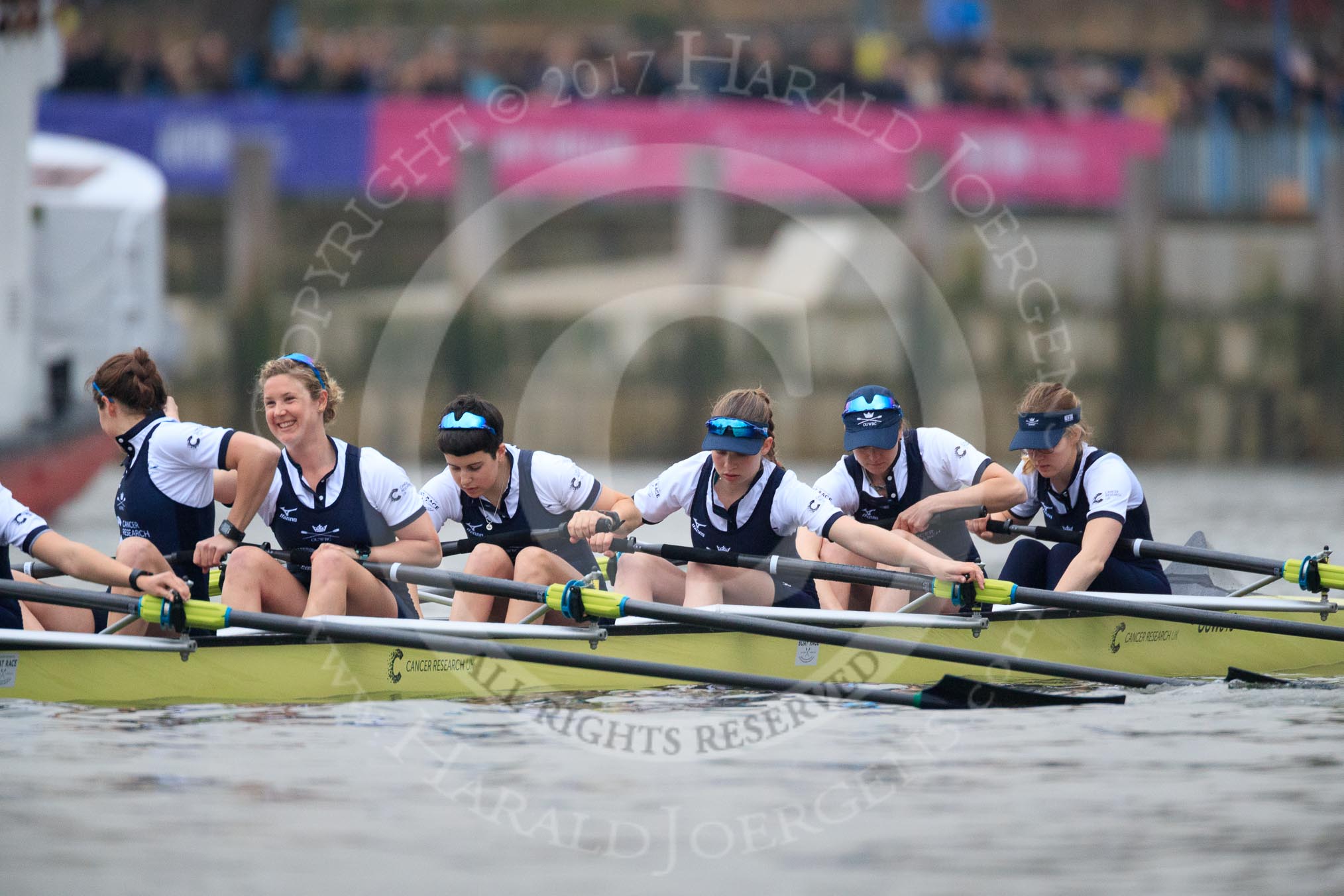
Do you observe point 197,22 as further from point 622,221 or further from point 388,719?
point 388,719

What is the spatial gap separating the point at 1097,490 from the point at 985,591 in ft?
2.63

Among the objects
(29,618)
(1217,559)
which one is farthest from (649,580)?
(1217,559)

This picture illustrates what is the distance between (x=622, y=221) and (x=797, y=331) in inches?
98.8

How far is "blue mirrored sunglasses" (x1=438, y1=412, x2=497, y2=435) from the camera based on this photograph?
22.1ft

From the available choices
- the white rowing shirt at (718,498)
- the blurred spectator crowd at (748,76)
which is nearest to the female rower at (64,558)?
the white rowing shirt at (718,498)

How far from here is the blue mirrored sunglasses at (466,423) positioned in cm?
674

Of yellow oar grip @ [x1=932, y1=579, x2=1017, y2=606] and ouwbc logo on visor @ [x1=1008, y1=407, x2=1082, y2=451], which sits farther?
ouwbc logo on visor @ [x1=1008, y1=407, x2=1082, y2=451]

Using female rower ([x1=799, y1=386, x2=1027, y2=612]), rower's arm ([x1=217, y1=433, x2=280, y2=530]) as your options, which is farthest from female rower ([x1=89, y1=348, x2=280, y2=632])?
female rower ([x1=799, y1=386, x2=1027, y2=612])

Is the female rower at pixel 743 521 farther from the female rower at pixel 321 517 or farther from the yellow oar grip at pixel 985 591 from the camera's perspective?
the female rower at pixel 321 517

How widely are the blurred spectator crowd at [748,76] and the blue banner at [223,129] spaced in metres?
0.18

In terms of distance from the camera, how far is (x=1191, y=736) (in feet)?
21.6

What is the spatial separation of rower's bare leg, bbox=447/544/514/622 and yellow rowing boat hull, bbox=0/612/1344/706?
0.70ft

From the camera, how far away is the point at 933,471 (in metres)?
7.51

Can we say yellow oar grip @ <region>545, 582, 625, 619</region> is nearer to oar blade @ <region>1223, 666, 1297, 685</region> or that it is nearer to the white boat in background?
oar blade @ <region>1223, 666, 1297, 685</region>
